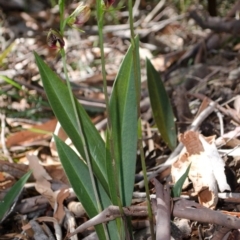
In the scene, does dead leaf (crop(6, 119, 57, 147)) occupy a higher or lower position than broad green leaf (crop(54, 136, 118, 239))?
lower

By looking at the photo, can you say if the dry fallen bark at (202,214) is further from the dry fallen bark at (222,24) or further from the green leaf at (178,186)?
the dry fallen bark at (222,24)

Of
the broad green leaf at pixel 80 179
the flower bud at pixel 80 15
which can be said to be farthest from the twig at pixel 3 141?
the flower bud at pixel 80 15

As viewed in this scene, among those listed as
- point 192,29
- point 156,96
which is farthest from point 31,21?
point 156,96

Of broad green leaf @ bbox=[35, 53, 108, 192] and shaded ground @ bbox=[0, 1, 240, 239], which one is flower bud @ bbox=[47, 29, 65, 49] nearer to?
broad green leaf @ bbox=[35, 53, 108, 192]

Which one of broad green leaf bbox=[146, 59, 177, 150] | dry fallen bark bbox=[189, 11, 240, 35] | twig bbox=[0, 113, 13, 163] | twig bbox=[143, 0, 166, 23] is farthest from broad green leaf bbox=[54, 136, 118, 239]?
twig bbox=[143, 0, 166, 23]

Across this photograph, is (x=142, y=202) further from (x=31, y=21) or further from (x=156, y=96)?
(x=31, y=21)

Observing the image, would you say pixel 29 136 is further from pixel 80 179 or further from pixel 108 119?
pixel 108 119
